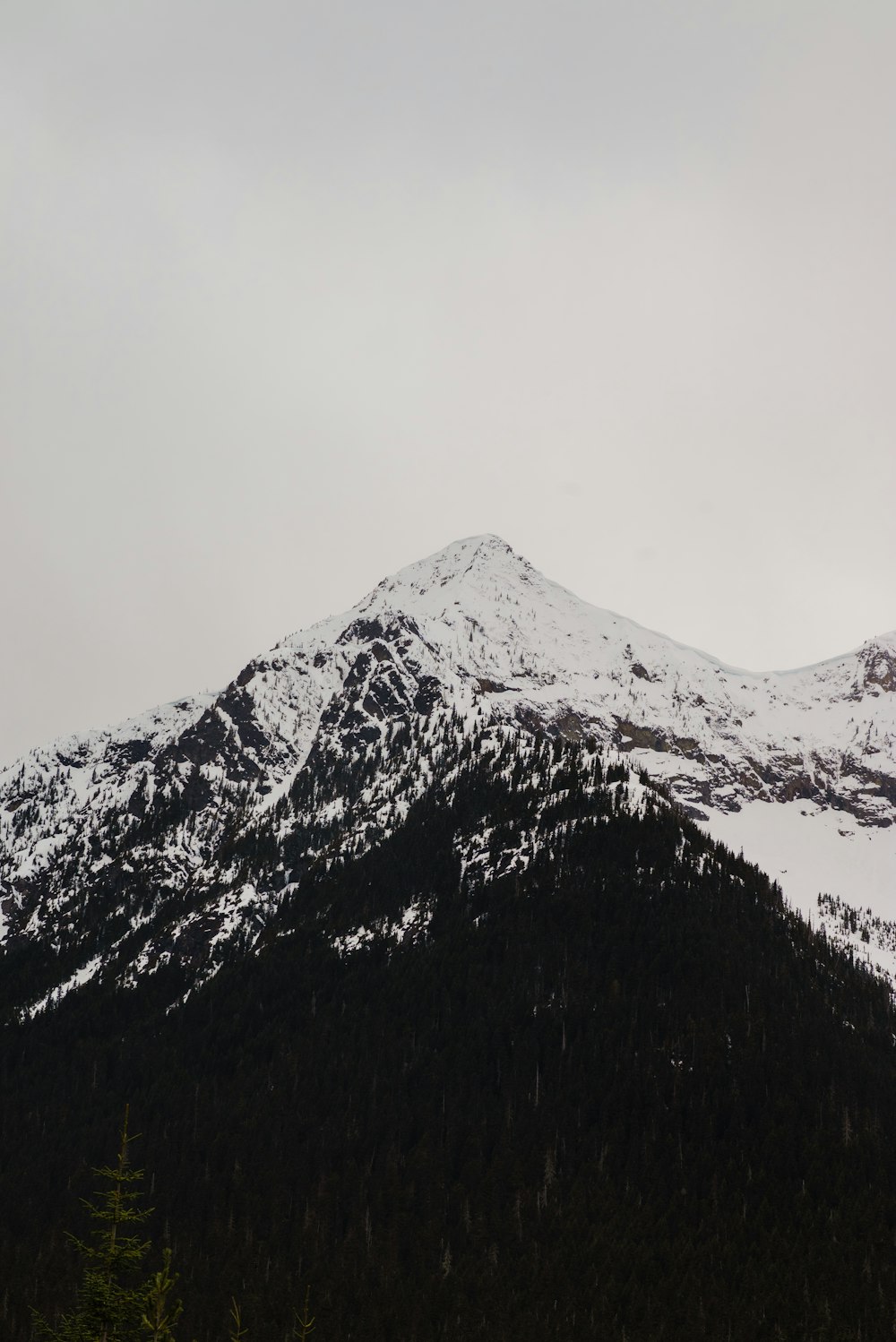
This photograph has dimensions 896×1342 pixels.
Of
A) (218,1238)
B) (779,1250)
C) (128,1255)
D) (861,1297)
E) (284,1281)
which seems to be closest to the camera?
(128,1255)

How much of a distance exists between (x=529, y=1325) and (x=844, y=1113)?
6189cm

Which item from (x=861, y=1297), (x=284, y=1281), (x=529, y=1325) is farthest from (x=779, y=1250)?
(x=284, y=1281)

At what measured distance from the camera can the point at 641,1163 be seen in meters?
191

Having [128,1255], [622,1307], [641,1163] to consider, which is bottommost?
[128,1255]

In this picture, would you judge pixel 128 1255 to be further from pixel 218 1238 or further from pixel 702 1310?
pixel 218 1238

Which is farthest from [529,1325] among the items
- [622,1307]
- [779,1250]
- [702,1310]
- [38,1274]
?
[38,1274]

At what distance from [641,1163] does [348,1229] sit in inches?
1886

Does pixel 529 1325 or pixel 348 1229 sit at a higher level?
pixel 348 1229

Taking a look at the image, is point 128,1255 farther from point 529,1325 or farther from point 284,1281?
point 284,1281

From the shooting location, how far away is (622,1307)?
161625mm

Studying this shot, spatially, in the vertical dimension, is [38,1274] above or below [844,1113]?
below

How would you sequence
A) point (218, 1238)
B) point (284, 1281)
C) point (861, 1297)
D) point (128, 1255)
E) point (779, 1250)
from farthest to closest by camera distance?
point (218, 1238), point (284, 1281), point (779, 1250), point (861, 1297), point (128, 1255)

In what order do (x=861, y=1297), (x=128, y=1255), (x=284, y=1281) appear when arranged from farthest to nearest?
1. (x=284, y=1281)
2. (x=861, y=1297)
3. (x=128, y=1255)

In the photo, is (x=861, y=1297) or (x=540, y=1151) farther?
(x=540, y=1151)
